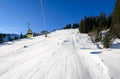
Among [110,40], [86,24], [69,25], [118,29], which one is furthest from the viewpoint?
[69,25]

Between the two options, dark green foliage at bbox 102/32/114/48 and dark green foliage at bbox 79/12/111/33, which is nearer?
dark green foliage at bbox 102/32/114/48

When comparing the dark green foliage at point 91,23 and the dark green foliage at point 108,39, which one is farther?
the dark green foliage at point 91,23

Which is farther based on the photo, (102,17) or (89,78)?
(102,17)

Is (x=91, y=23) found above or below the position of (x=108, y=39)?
above

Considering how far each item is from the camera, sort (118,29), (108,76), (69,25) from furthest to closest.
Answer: (69,25) < (118,29) < (108,76)

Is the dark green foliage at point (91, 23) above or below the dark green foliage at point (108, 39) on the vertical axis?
above

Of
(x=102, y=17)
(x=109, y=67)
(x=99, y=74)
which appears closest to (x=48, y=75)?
(x=99, y=74)

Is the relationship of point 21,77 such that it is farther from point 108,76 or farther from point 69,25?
point 69,25

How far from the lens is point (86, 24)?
4781 centimetres

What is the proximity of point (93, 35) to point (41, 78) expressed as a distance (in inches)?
756

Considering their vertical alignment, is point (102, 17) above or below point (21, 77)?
above

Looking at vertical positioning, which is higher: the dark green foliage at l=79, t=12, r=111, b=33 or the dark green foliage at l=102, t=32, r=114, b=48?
the dark green foliage at l=79, t=12, r=111, b=33

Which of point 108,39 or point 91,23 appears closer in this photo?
point 108,39

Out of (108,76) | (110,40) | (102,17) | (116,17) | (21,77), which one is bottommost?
(21,77)
